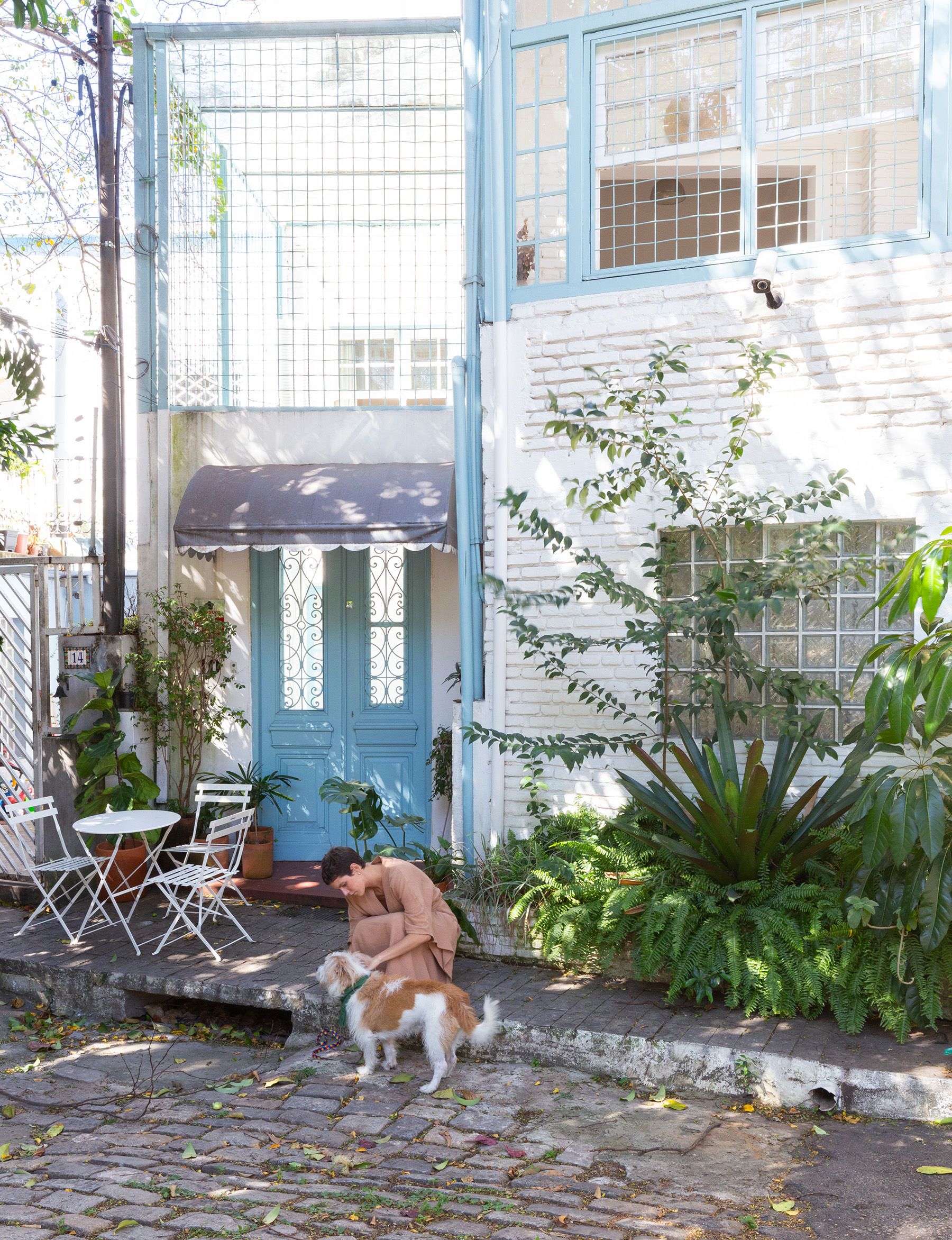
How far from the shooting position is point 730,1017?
5.13m

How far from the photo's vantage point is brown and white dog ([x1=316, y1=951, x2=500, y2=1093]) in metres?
4.85

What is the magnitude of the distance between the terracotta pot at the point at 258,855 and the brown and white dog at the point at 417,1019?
3.01m

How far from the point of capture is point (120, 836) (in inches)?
274

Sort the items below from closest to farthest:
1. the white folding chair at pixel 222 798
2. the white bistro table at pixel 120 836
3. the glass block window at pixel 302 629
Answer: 1. the white bistro table at pixel 120 836
2. the white folding chair at pixel 222 798
3. the glass block window at pixel 302 629

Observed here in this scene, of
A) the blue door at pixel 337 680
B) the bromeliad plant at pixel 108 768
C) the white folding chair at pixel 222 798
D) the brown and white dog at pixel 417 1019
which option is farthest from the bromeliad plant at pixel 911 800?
the bromeliad plant at pixel 108 768

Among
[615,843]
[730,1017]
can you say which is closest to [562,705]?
[615,843]

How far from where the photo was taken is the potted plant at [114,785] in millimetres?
7535

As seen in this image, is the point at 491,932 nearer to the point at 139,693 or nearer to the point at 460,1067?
the point at 460,1067

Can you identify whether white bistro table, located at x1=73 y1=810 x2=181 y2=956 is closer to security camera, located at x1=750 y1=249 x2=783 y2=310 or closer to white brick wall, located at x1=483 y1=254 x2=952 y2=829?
white brick wall, located at x1=483 y1=254 x2=952 y2=829

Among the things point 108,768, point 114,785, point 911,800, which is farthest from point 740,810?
point 114,785

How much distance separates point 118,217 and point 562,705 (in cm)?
537

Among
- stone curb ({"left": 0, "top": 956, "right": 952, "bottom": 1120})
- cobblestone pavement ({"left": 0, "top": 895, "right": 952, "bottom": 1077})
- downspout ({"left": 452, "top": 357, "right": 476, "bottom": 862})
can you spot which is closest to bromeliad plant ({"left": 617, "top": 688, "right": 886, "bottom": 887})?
cobblestone pavement ({"left": 0, "top": 895, "right": 952, "bottom": 1077})

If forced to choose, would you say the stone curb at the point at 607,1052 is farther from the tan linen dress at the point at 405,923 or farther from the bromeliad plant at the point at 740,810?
the bromeliad plant at the point at 740,810

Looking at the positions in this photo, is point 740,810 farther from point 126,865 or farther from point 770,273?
point 126,865
